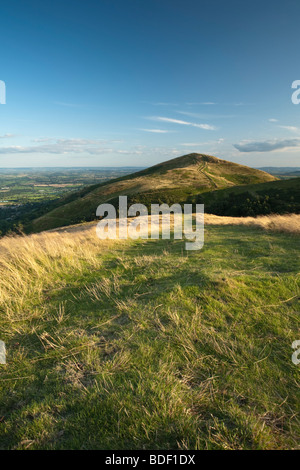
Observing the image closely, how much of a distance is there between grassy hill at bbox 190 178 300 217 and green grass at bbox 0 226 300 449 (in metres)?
46.3

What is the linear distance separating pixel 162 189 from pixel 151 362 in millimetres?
87603

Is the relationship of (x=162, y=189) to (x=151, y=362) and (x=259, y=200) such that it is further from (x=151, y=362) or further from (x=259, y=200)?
(x=151, y=362)

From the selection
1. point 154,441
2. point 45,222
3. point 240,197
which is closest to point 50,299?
point 154,441

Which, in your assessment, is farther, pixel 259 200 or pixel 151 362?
pixel 259 200

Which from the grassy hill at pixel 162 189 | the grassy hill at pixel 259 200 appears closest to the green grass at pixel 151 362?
the grassy hill at pixel 259 200

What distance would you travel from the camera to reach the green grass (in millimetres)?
2285

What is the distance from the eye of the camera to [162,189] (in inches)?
3460

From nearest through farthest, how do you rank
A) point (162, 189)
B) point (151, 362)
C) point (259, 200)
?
point (151, 362), point (259, 200), point (162, 189)

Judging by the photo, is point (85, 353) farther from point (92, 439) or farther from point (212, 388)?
point (212, 388)

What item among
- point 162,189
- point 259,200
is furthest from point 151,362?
point 162,189

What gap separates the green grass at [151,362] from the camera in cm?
229

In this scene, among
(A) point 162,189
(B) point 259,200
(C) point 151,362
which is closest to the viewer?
(C) point 151,362

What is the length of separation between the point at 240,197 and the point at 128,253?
2489 inches

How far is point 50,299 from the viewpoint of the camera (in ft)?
18.2
